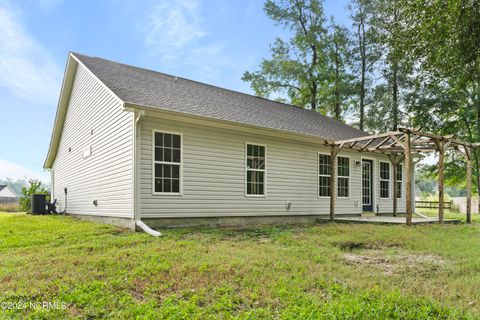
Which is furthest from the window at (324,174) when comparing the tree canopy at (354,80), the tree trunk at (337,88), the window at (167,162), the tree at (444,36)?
the tree trunk at (337,88)

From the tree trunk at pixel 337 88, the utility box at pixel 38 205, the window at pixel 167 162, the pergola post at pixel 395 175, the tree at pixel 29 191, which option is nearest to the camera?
the window at pixel 167 162

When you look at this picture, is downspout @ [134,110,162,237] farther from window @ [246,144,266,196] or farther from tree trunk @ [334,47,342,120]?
tree trunk @ [334,47,342,120]

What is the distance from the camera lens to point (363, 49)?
70.4 ft

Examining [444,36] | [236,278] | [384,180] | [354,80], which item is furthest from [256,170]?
[354,80]

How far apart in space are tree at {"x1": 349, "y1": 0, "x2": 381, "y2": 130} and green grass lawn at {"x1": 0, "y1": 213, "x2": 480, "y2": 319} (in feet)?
53.1

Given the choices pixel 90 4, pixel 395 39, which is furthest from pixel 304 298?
pixel 90 4

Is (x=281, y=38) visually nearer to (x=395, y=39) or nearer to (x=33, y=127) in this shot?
(x=395, y=39)

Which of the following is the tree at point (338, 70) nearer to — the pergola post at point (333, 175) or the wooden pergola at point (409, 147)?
the wooden pergola at point (409, 147)

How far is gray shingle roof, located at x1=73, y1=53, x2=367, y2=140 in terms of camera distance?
835 centimetres

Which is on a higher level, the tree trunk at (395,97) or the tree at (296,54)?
the tree at (296,54)

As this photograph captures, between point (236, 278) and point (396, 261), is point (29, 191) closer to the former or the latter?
point (236, 278)

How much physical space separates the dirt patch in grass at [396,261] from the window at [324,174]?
5817mm

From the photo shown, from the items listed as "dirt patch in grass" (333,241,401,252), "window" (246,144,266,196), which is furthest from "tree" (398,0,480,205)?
"window" (246,144,266,196)

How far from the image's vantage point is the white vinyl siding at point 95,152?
8.11 meters
